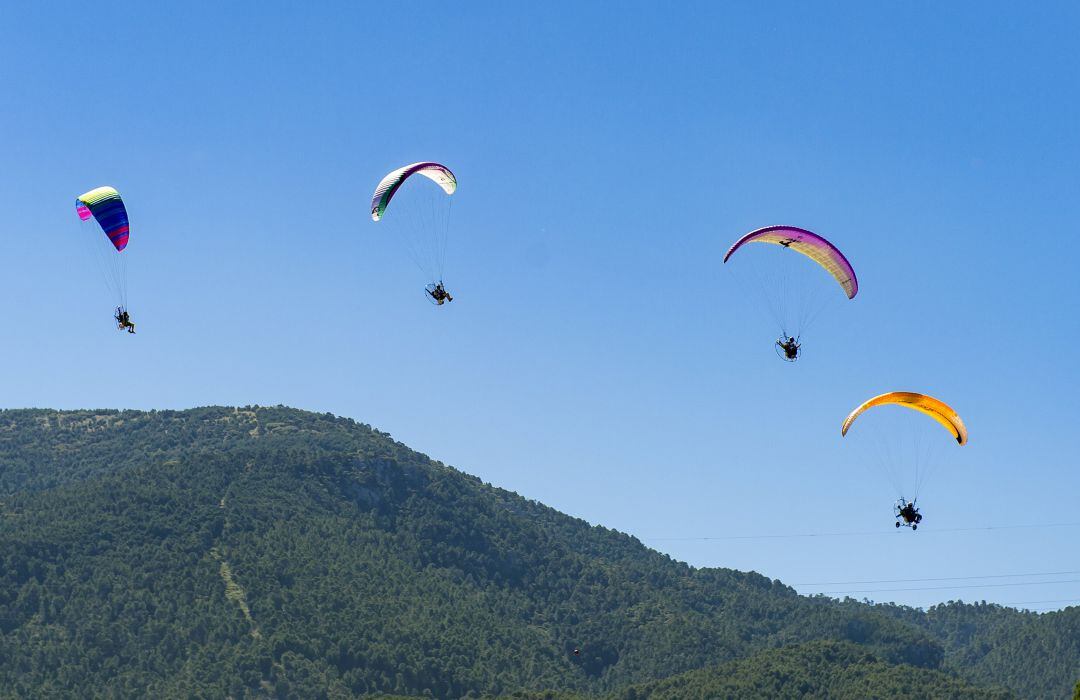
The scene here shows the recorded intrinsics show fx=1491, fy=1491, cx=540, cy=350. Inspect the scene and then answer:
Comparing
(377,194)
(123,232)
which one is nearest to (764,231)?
(377,194)

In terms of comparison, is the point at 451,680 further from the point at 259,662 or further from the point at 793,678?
the point at 793,678

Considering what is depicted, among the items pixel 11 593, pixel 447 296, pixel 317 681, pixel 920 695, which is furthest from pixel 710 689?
pixel 447 296

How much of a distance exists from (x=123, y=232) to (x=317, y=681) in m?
112

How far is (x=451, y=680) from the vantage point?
199m

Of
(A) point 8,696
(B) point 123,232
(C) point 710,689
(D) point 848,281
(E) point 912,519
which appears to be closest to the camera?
(E) point 912,519

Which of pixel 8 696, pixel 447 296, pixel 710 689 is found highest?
pixel 710 689

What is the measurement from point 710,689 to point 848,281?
122968 millimetres

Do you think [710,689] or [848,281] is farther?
[710,689]

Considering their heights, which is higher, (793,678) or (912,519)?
(793,678)

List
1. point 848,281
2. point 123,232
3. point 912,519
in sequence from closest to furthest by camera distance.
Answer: point 912,519 → point 848,281 → point 123,232

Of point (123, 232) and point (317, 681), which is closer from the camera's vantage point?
point (123, 232)

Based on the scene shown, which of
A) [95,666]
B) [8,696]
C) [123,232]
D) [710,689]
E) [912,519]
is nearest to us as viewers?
[912,519]

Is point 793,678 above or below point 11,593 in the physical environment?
above

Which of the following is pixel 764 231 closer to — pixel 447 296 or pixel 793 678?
pixel 447 296
